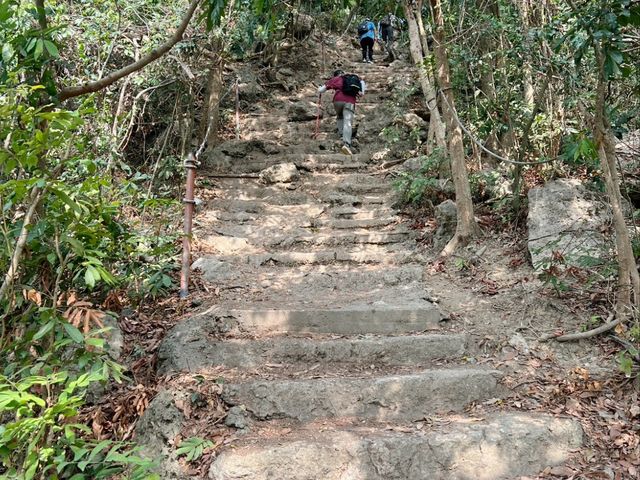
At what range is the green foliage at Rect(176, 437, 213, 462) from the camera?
270 centimetres

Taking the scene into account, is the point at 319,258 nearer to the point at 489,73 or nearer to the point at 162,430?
the point at 162,430

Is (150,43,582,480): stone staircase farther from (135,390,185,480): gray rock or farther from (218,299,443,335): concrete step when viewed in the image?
(135,390,185,480): gray rock

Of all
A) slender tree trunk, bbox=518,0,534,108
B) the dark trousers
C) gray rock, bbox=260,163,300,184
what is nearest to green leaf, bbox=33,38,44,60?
slender tree trunk, bbox=518,0,534,108

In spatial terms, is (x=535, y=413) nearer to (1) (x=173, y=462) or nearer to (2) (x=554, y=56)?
(1) (x=173, y=462)

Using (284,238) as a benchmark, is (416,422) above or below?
below

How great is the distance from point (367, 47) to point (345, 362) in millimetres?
13122

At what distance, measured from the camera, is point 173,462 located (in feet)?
8.91

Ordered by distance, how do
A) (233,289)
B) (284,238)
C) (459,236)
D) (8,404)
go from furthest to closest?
(284,238) → (459,236) → (233,289) → (8,404)

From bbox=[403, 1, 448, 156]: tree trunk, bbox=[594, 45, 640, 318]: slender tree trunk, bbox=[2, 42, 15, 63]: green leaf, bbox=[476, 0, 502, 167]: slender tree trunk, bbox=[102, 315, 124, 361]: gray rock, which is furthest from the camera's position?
bbox=[403, 1, 448, 156]: tree trunk

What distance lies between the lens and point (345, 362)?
362 cm

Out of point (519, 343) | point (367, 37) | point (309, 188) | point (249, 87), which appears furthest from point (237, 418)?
point (367, 37)

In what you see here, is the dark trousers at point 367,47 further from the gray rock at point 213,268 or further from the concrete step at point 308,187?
the gray rock at point 213,268

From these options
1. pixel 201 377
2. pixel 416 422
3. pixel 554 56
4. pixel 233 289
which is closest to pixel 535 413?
pixel 416 422

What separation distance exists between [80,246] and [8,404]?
931 mm
